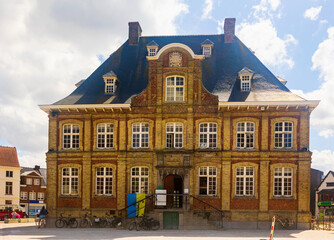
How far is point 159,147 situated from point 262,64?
1139 cm

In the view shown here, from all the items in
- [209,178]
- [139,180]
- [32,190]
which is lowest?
[32,190]

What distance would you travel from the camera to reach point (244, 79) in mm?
31516

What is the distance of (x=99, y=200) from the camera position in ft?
102

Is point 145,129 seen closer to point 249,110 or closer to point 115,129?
point 115,129

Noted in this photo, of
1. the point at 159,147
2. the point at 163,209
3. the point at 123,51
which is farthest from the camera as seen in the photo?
the point at 123,51

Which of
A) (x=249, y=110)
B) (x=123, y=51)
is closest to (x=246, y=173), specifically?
(x=249, y=110)

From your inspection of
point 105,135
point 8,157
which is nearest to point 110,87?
point 105,135

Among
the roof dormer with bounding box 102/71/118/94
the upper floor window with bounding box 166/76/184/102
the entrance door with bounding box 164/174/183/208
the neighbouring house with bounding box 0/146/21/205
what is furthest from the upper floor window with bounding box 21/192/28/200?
the upper floor window with bounding box 166/76/184/102

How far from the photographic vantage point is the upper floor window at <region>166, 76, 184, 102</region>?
31.1m

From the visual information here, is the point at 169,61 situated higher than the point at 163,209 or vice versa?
the point at 169,61

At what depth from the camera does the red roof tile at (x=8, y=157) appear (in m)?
64.0

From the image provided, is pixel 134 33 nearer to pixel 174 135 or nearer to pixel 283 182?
pixel 174 135

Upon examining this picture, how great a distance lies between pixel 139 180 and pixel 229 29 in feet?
50.3

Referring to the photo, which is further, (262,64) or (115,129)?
(262,64)
